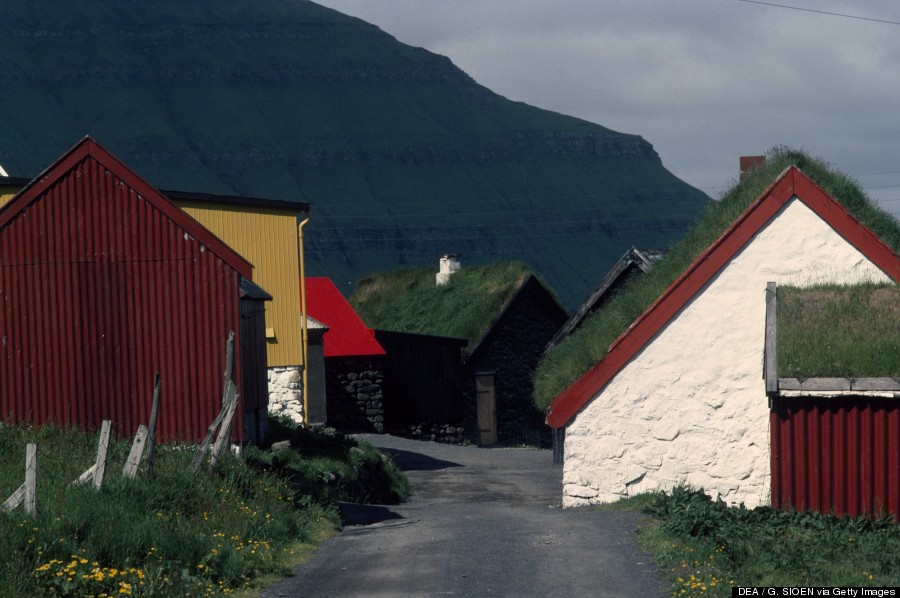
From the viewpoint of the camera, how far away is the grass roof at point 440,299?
4331 cm

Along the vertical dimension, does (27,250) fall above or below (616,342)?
above

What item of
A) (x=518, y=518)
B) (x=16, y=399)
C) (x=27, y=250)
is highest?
(x=27, y=250)

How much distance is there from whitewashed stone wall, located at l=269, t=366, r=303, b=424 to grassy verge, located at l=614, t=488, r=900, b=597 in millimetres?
16023

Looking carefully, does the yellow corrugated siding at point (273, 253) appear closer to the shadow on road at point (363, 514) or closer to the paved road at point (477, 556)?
the paved road at point (477, 556)

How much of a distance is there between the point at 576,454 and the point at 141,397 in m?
7.53

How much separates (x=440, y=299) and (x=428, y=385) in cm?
640

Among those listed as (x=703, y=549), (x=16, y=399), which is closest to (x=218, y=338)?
(x=16, y=399)

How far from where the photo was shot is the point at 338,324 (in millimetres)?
41312

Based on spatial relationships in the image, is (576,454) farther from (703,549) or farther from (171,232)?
(171,232)

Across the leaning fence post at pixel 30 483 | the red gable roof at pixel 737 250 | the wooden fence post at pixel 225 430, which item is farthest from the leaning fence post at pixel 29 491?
the red gable roof at pixel 737 250

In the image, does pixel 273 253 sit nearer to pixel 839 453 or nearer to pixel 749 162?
pixel 749 162

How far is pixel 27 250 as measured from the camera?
67.2ft

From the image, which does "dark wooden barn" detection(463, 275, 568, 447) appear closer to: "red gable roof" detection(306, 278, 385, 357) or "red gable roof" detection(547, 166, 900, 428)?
"red gable roof" detection(306, 278, 385, 357)

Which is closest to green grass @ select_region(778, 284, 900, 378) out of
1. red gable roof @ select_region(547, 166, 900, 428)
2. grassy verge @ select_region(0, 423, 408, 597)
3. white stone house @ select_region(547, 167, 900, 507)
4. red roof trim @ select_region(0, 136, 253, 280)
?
white stone house @ select_region(547, 167, 900, 507)
